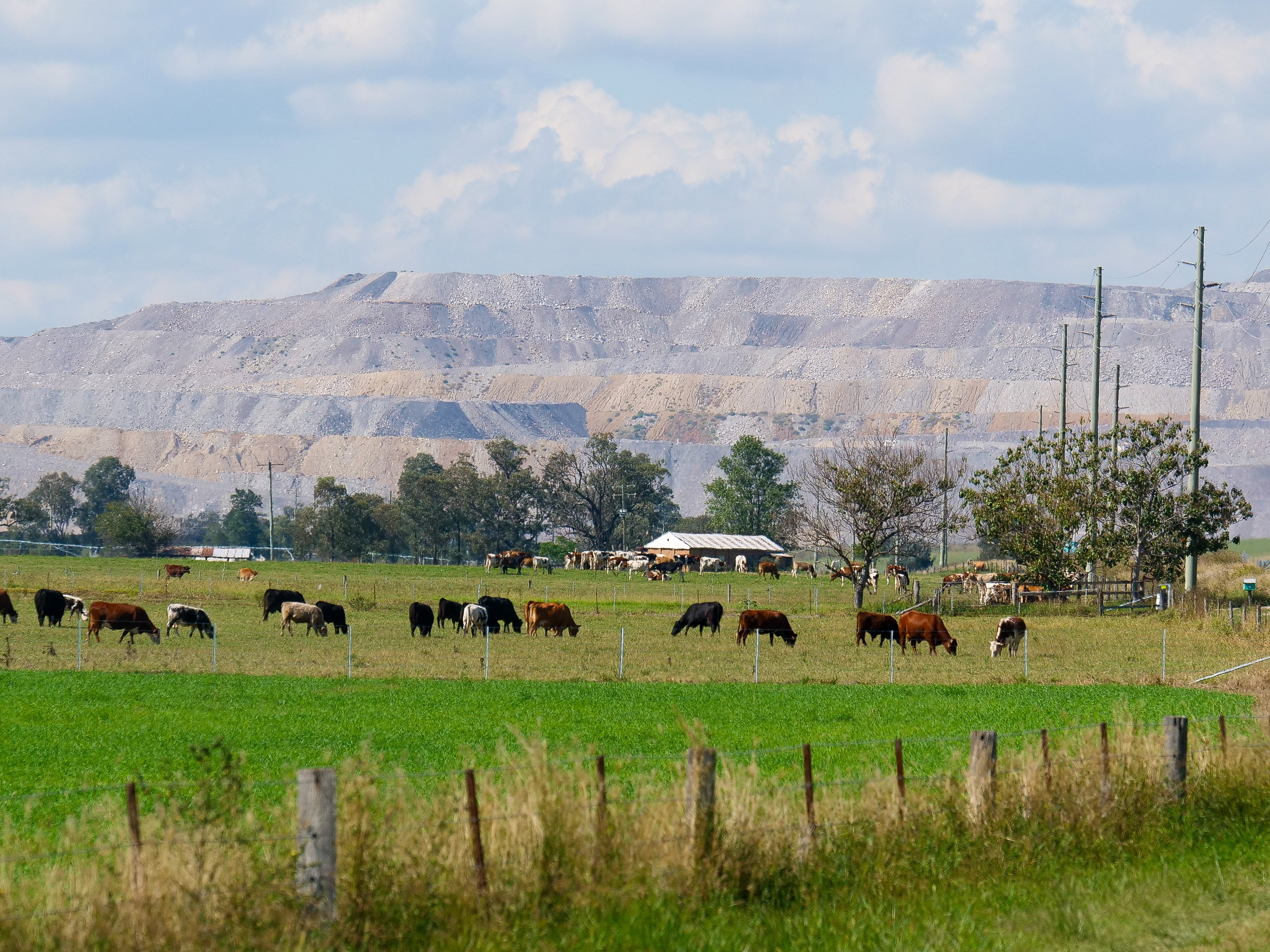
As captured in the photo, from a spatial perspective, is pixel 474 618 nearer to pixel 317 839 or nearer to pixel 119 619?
pixel 119 619

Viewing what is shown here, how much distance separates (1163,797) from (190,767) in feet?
37.3

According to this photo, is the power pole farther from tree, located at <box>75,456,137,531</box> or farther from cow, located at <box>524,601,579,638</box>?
tree, located at <box>75,456,137,531</box>

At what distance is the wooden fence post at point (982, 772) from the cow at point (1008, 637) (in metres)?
28.0

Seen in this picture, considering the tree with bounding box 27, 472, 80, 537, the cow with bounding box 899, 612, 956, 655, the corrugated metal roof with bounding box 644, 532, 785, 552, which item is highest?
the tree with bounding box 27, 472, 80, 537

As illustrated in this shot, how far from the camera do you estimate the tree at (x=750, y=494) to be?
148 meters

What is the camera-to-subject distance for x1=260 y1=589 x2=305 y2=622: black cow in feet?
172

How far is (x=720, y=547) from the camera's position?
126688 millimetres

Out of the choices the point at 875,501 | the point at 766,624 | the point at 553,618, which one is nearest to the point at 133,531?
the point at 875,501

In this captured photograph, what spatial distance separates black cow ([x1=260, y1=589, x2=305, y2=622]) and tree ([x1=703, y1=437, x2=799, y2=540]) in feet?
314

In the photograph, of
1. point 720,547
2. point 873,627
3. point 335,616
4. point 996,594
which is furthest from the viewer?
point 720,547

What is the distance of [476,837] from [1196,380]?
4833 cm

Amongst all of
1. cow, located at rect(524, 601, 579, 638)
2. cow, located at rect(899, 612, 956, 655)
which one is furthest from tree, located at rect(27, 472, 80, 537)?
cow, located at rect(899, 612, 956, 655)

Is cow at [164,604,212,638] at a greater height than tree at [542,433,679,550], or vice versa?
tree at [542,433,679,550]

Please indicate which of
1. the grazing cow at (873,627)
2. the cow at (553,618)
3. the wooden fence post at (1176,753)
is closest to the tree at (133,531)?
the cow at (553,618)
